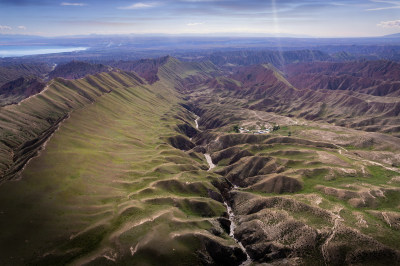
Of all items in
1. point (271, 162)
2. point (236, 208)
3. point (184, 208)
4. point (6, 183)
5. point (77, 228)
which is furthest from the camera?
point (271, 162)

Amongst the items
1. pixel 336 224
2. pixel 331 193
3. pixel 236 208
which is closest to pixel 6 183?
pixel 236 208

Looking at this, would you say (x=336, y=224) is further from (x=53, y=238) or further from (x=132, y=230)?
(x=53, y=238)

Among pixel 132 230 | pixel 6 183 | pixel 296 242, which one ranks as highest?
pixel 6 183

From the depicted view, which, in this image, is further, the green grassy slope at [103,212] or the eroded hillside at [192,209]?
the eroded hillside at [192,209]

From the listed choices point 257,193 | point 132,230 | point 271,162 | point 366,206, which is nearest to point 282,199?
point 257,193

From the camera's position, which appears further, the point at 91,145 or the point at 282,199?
the point at 91,145

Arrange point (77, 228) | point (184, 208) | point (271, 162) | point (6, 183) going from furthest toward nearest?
point (271, 162), point (184, 208), point (6, 183), point (77, 228)

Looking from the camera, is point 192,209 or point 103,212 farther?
point 192,209

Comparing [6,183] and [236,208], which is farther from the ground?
[6,183]

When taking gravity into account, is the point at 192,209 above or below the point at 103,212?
below

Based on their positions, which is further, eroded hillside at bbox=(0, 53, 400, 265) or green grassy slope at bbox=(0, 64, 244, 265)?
eroded hillside at bbox=(0, 53, 400, 265)
